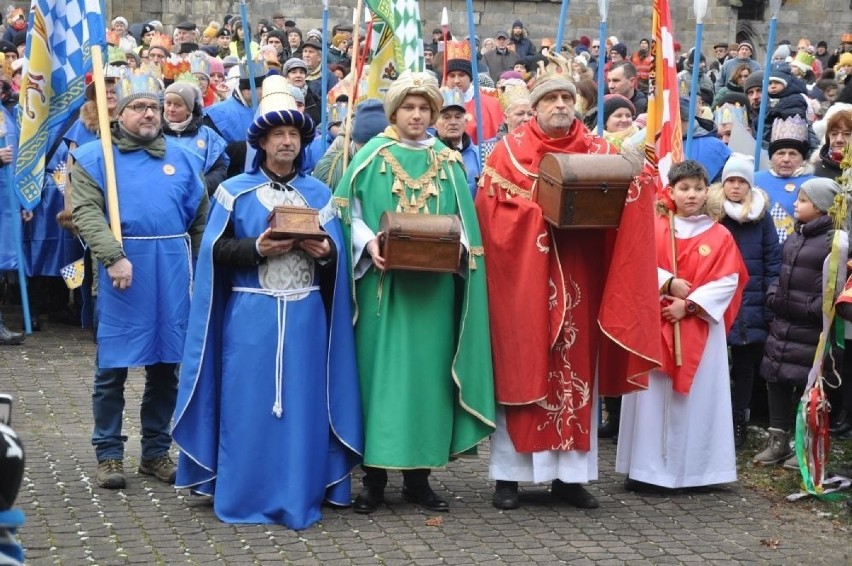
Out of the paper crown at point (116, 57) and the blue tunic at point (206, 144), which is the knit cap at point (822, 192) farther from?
the paper crown at point (116, 57)

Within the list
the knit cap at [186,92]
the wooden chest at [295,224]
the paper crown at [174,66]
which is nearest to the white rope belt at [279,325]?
the wooden chest at [295,224]

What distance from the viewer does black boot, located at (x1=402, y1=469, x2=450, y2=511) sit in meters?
7.07

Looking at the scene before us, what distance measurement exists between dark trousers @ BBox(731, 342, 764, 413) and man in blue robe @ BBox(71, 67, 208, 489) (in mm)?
3353

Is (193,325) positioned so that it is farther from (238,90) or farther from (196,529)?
(238,90)

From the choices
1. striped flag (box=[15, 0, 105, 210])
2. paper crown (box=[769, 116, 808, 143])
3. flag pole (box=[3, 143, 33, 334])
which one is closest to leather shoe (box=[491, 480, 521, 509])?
paper crown (box=[769, 116, 808, 143])

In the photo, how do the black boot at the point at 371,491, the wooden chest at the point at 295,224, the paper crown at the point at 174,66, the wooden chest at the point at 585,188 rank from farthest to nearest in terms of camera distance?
the paper crown at the point at 174,66, the black boot at the point at 371,491, the wooden chest at the point at 585,188, the wooden chest at the point at 295,224

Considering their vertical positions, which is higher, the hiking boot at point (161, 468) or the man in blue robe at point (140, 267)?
the man in blue robe at point (140, 267)

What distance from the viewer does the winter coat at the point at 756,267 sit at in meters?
8.70

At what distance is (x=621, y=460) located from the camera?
770 cm

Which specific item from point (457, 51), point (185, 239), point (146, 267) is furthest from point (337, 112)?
point (146, 267)

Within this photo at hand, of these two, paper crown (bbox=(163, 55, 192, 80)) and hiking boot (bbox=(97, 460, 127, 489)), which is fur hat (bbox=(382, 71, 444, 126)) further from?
paper crown (bbox=(163, 55, 192, 80))

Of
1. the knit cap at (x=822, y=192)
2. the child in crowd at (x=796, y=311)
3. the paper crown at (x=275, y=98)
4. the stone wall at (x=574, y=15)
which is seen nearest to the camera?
the paper crown at (x=275, y=98)

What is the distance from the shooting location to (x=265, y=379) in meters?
6.72

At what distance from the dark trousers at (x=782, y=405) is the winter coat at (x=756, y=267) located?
1.52ft
